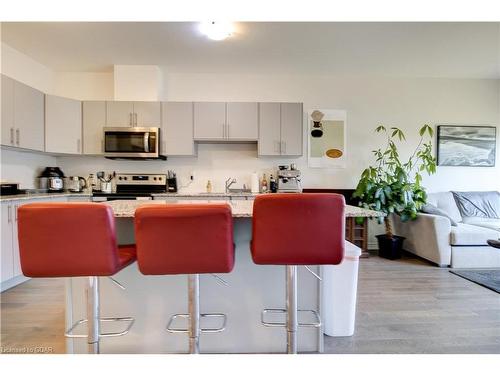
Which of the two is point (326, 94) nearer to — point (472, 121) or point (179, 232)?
point (472, 121)

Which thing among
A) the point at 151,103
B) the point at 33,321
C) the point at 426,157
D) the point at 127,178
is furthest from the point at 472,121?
the point at 33,321

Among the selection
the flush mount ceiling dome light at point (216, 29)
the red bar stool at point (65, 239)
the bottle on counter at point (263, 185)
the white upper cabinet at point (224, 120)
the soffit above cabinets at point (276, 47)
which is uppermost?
the soffit above cabinets at point (276, 47)

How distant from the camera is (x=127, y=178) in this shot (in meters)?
3.84

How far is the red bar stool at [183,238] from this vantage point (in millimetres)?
1167

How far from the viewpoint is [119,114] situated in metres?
3.64

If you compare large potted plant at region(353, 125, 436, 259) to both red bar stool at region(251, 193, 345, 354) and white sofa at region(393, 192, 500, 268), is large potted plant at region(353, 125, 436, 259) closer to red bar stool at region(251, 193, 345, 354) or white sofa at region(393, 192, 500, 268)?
white sofa at region(393, 192, 500, 268)

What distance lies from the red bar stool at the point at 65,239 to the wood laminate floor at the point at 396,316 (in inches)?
39.4

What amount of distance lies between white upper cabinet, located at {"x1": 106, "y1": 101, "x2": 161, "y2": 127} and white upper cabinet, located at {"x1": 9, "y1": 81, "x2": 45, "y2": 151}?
2.47 ft

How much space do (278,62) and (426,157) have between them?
2.46 m

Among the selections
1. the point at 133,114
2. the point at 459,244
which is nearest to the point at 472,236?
the point at 459,244

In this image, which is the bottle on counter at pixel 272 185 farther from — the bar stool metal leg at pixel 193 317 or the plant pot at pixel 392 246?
the bar stool metal leg at pixel 193 317

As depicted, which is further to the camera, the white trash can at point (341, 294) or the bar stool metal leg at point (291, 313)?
the white trash can at point (341, 294)

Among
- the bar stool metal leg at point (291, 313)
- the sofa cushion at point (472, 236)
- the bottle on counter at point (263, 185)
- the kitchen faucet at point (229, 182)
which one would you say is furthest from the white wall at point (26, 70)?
the sofa cushion at point (472, 236)

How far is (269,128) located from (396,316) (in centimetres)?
263
